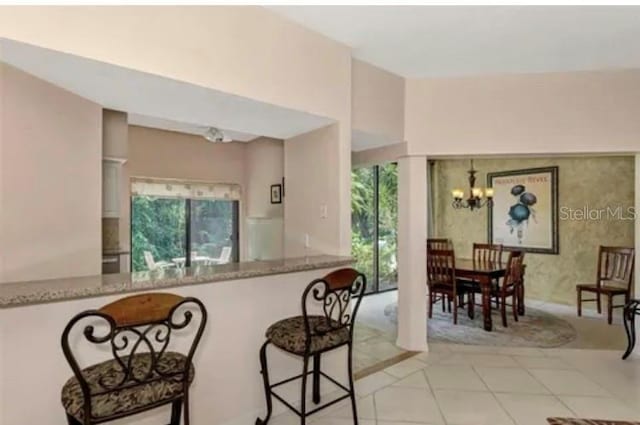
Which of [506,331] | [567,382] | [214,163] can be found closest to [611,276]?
[506,331]

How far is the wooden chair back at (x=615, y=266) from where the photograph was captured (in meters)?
4.73

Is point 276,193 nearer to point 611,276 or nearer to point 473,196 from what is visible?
point 473,196

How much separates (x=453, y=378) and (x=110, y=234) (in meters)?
3.43

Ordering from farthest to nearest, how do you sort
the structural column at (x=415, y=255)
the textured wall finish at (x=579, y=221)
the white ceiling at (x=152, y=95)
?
the textured wall finish at (x=579, y=221), the structural column at (x=415, y=255), the white ceiling at (x=152, y=95)

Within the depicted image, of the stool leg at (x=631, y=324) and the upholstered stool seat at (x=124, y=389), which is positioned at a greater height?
the upholstered stool seat at (x=124, y=389)

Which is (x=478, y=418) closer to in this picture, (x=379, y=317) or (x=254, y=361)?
(x=254, y=361)

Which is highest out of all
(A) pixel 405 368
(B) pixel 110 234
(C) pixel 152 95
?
A: (C) pixel 152 95

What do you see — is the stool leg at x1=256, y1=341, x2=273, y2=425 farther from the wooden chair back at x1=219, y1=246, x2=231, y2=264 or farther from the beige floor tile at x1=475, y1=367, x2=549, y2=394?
the wooden chair back at x1=219, y1=246, x2=231, y2=264

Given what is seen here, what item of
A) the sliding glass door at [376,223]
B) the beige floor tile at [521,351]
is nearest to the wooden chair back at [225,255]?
the sliding glass door at [376,223]

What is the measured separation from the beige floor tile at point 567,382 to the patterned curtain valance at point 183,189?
14.7 feet

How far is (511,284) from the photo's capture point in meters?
4.80

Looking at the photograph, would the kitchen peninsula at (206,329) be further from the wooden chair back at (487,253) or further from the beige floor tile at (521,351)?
the wooden chair back at (487,253)

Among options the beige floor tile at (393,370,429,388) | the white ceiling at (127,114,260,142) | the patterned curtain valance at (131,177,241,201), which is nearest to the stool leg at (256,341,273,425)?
the beige floor tile at (393,370,429,388)

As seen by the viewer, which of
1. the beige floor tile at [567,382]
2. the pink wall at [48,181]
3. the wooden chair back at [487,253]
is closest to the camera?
the pink wall at [48,181]
